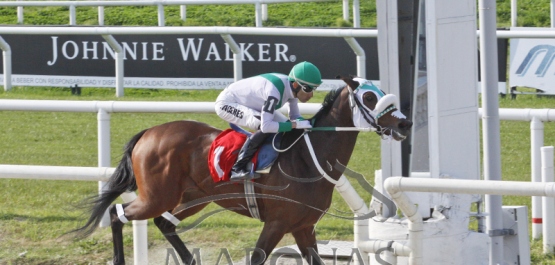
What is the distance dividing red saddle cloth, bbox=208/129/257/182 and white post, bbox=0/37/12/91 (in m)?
6.06

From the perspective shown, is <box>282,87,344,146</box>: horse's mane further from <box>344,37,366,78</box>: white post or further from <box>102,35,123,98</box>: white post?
<box>102,35,123,98</box>: white post

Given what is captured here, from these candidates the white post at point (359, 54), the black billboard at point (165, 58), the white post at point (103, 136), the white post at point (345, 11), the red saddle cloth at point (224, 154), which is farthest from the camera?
the white post at point (345, 11)

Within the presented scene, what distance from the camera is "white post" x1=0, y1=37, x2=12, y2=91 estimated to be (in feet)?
34.7

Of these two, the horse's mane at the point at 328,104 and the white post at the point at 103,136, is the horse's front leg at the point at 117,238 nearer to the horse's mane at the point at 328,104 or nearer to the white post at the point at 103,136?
the white post at the point at 103,136

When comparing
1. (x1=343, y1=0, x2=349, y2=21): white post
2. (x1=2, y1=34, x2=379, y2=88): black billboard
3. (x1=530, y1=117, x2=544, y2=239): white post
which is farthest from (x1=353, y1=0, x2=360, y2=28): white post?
(x1=530, y1=117, x2=544, y2=239): white post

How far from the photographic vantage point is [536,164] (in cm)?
596

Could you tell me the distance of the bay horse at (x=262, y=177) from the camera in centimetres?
490

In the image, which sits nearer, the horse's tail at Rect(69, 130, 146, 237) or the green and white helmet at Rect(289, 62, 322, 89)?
the green and white helmet at Rect(289, 62, 322, 89)

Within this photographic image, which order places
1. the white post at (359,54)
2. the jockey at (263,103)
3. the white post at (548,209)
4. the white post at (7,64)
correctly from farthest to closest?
the white post at (7,64) < the white post at (359,54) < the white post at (548,209) < the jockey at (263,103)

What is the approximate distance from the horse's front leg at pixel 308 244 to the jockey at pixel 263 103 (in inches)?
17.2

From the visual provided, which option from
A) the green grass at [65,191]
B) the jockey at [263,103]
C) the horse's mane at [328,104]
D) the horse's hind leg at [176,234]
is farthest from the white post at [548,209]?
the horse's hind leg at [176,234]

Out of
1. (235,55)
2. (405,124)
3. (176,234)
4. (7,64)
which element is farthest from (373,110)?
(7,64)

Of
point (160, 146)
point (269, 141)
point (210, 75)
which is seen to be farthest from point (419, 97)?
point (210, 75)

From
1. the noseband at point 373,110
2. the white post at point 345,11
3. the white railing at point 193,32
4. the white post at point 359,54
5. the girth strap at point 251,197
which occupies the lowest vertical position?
the girth strap at point 251,197
